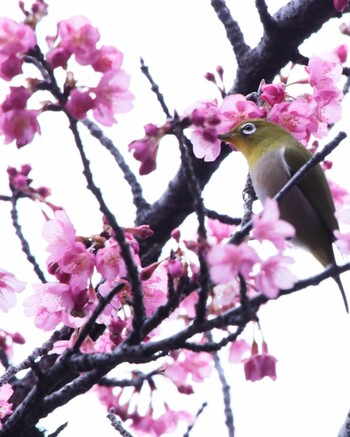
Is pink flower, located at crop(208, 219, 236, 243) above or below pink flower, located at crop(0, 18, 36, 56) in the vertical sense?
above

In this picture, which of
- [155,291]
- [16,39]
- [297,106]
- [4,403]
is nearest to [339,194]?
[297,106]

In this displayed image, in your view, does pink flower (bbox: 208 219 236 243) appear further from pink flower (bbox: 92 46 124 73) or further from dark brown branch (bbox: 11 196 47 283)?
pink flower (bbox: 92 46 124 73)

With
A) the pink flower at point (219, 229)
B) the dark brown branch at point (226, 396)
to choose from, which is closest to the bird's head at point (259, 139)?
the pink flower at point (219, 229)

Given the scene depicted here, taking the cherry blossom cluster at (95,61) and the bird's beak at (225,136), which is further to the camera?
the bird's beak at (225,136)

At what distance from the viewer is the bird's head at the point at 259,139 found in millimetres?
3448

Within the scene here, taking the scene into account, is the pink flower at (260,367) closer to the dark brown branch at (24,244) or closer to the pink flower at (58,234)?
the pink flower at (58,234)

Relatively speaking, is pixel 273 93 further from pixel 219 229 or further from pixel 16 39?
pixel 16 39

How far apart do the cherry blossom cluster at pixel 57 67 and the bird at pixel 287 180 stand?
1.18m

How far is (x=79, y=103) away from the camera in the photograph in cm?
200

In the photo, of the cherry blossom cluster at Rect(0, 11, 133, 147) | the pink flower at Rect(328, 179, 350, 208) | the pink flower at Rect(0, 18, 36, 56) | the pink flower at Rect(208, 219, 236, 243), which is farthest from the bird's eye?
the pink flower at Rect(0, 18, 36, 56)

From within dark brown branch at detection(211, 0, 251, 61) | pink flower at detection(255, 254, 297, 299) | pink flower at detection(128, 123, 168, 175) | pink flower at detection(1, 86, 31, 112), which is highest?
dark brown branch at detection(211, 0, 251, 61)

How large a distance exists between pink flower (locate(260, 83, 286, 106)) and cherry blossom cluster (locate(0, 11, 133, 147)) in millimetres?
971

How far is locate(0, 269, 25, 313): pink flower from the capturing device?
9.28ft

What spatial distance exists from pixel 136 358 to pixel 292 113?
5.02 ft
